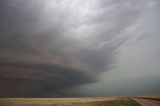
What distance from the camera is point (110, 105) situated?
117 feet

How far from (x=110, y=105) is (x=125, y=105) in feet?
9.11

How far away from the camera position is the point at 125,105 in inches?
1431
